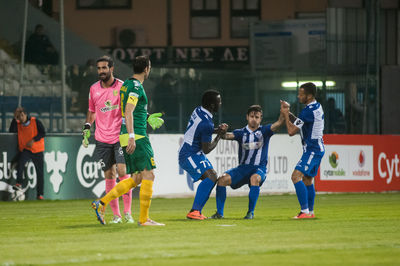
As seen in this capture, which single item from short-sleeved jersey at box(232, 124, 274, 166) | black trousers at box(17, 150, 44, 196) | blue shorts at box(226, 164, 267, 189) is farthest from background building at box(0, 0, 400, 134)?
blue shorts at box(226, 164, 267, 189)

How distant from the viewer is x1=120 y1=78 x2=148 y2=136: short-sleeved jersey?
1094cm

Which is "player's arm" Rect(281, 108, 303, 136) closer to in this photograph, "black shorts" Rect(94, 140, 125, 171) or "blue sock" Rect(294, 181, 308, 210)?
"blue sock" Rect(294, 181, 308, 210)

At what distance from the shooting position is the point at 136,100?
35.8 ft

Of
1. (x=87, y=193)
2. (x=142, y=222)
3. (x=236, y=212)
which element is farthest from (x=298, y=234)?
(x=87, y=193)

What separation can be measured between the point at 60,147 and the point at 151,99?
10.8 feet

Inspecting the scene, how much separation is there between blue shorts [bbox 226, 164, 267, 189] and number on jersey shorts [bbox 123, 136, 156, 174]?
216cm

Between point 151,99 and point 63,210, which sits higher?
point 151,99

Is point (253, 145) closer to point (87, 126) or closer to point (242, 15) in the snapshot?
point (87, 126)

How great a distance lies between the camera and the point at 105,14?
42.0m

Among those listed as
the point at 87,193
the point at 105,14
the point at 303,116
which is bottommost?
the point at 87,193

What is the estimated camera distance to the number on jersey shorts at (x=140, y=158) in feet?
36.1

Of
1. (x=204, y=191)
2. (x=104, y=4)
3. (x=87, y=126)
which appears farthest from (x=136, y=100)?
(x=104, y=4)

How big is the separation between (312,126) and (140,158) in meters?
3.07

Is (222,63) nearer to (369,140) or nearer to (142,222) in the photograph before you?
(369,140)
